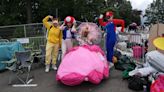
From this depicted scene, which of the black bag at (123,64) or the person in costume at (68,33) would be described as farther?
the person in costume at (68,33)

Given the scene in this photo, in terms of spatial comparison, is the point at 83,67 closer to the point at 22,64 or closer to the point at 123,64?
the point at 22,64

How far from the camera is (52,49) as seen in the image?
907 centimetres

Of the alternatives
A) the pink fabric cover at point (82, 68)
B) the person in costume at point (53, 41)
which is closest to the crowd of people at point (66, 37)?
the person in costume at point (53, 41)

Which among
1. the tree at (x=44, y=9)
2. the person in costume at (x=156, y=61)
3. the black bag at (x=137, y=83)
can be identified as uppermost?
the tree at (x=44, y=9)

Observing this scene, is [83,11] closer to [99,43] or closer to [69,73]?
[99,43]

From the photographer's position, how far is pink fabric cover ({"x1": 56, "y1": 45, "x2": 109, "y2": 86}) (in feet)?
22.9

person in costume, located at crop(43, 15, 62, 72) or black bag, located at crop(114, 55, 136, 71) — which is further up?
person in costume, located at crop(43, 15, 62, 72)

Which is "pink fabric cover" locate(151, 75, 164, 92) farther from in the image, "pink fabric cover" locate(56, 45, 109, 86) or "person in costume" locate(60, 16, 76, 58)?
"person in costume" locate(60, 16, 76, 58)

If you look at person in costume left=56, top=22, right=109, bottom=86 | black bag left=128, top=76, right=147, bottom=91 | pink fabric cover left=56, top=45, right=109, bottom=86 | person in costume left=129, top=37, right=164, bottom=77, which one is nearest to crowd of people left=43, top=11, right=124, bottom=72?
person in costume left=56, top=22, right=109, bottom=86

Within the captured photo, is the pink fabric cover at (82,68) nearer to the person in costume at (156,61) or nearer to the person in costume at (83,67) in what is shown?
the person in costume at (83,67)

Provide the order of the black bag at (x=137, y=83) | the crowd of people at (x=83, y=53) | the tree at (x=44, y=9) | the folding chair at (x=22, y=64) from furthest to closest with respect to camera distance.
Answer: the tree at (x=44, y=9) → the folding chair at (x=22, y=64) → the crowd of people at (x=83, y=53) → the black bag at (x=137, y=83)

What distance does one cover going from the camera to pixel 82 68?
711 centimetres

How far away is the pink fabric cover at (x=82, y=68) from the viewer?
274 inches

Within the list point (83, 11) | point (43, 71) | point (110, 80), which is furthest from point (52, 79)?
point (83, 11)
